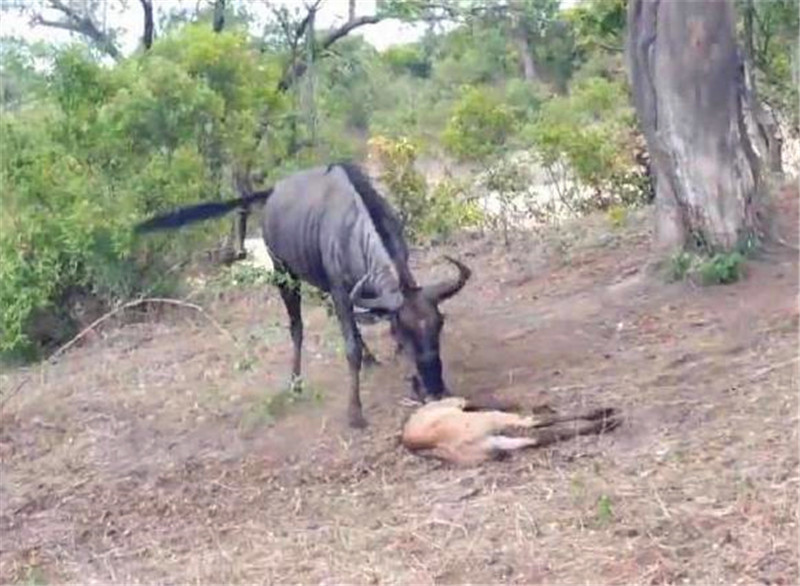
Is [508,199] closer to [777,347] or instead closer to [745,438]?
[777,347]

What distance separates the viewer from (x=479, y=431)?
6.88m

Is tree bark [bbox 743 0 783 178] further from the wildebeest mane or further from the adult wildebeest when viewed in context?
the adult wildebeest

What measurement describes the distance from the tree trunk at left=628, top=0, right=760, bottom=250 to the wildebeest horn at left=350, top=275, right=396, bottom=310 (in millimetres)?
2569

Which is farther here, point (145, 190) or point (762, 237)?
point (145, 190)

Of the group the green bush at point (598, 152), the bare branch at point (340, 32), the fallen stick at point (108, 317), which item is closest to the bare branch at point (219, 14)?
the bare branch at point (340, 32)

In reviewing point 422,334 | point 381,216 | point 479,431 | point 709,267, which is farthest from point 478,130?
point 479,431

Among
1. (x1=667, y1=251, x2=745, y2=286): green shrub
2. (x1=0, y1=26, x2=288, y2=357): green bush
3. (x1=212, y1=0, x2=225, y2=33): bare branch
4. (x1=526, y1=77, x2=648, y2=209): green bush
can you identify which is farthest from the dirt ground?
(x1=212, y1=0, x2=225, y2=33): bare branch

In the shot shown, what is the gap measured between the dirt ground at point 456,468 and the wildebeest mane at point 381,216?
851mm

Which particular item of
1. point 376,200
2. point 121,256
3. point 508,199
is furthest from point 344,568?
point 508,199

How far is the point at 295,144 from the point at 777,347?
23.3 ft

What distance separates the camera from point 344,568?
18.7ft

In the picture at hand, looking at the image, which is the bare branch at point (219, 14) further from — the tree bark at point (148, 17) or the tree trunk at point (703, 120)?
the tree trunk at point (703, 120)

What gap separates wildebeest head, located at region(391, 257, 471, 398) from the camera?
7.48 metres

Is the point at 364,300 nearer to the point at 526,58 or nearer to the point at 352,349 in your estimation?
the point at 352,349
